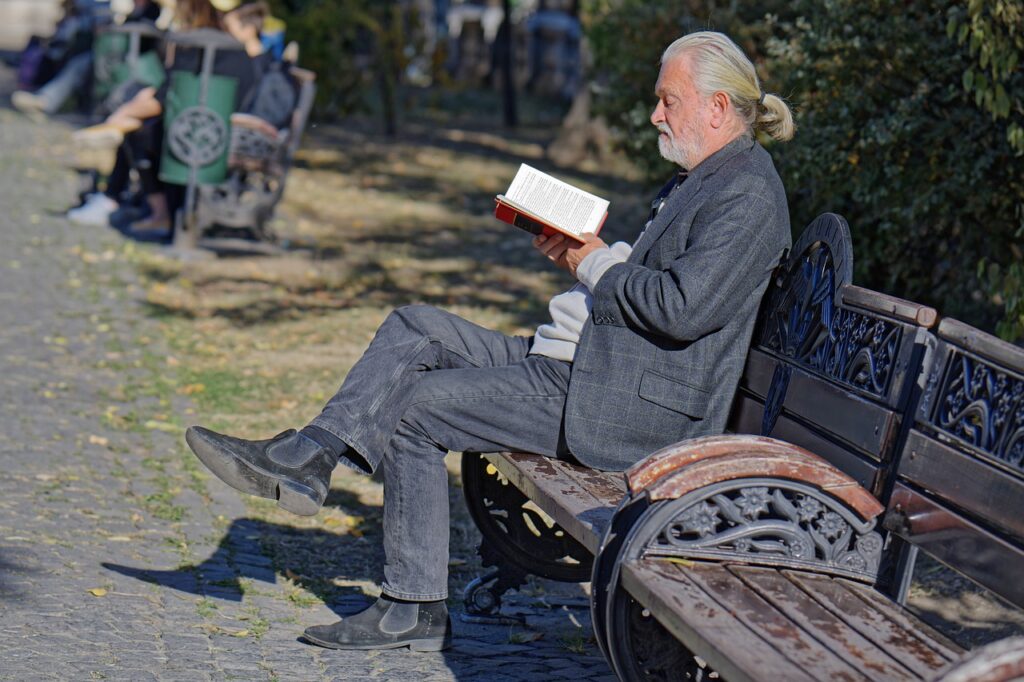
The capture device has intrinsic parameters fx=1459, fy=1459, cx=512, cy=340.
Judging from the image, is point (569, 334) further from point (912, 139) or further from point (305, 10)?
point (305, 10)

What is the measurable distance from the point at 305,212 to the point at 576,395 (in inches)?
362

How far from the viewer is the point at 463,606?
4820mm

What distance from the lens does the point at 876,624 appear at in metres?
3.06

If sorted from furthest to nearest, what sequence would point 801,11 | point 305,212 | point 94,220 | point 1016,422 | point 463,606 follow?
1. point 305,212
2. point 94,220
3. point 801,11
4. point 463,606
5. point 1016,422

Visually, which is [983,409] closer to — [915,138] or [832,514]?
[832,514]

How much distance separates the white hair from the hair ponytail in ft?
0.05

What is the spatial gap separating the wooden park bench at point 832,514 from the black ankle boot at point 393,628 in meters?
0.60

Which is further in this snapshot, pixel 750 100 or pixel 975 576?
pixel 750 100

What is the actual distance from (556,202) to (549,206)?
0.08ft

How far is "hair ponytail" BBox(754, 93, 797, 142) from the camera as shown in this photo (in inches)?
163

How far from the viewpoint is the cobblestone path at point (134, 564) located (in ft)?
13.3

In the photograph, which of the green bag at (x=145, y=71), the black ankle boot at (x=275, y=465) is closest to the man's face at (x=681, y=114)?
the black ankle boot at (x=275, y=465)

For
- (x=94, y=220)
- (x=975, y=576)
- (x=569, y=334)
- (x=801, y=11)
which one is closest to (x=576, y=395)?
(x=569, y=334)

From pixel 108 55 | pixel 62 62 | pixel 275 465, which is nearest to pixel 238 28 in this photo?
pixel 108 55
